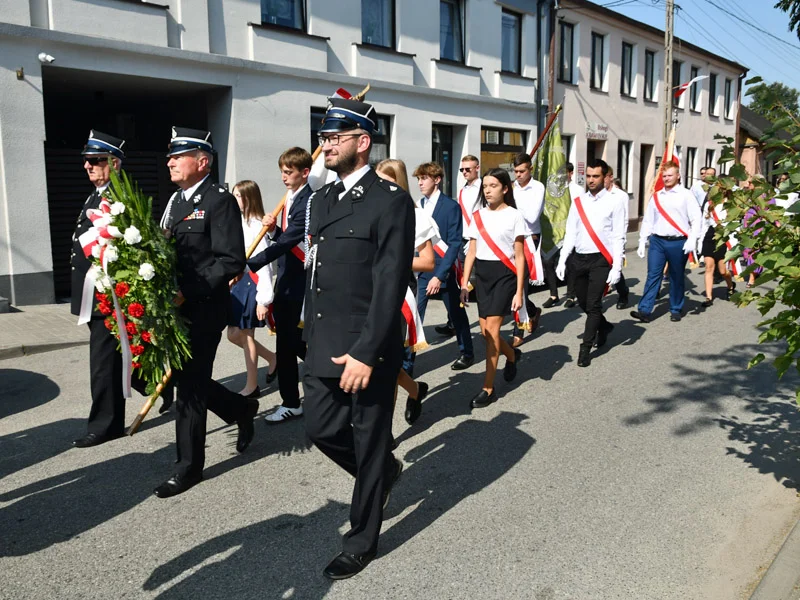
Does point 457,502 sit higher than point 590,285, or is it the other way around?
point 590,285

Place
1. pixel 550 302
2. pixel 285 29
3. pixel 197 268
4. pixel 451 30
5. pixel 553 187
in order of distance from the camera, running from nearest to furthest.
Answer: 1. pixel 197 268
2. pixel 550 302
3. pixel 553 187
4. pixel 285 29
5. pixel 451 30

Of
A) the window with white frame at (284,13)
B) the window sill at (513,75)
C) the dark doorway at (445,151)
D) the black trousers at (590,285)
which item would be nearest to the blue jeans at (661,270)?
the black trousers at (590,285)

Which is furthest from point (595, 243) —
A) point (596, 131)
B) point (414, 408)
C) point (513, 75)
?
point (596, 131)

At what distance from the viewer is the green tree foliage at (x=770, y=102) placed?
3.43 metres

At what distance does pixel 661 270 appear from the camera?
371 inches

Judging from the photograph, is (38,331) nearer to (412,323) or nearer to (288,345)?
(288,345)

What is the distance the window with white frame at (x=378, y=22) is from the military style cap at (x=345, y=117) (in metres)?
12.4

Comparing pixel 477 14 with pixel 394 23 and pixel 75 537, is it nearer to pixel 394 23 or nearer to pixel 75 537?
pixel 394 23

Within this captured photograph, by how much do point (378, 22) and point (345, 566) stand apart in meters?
13.9

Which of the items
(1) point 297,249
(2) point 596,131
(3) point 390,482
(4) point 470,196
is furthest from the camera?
(2) point 596,131

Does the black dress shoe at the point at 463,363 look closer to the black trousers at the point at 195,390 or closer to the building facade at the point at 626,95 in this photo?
the black trousers at the point at 195,390

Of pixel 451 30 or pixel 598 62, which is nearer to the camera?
pixel 451 30

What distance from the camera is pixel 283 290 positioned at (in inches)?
209

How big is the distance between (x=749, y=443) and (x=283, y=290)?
11.3ft
